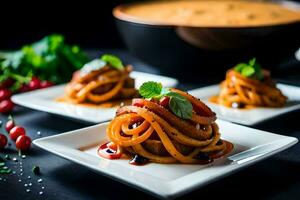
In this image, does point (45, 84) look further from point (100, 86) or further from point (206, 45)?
point (206, 45)

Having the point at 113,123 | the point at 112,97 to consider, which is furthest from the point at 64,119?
the point at 113,123

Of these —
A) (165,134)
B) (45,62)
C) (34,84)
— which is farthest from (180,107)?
(45,62)

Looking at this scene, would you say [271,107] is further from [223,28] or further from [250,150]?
[250,150]

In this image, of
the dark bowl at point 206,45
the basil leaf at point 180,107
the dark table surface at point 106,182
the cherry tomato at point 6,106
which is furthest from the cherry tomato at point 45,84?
the basil leaf at point 180,107

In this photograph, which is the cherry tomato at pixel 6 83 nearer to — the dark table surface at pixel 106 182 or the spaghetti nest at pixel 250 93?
the dark table surface at pixel 106 182

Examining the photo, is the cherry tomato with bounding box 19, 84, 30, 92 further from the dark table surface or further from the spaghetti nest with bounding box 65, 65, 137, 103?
the dark table surface

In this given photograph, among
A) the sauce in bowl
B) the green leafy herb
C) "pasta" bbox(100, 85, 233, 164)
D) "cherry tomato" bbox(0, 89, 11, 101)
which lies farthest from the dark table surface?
the sauce in bowl
